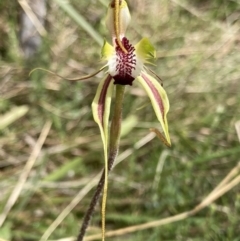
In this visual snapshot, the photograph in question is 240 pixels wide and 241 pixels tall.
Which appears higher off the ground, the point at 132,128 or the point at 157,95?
the point at 157,95

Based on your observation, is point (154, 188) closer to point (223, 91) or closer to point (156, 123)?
point (156, 123)

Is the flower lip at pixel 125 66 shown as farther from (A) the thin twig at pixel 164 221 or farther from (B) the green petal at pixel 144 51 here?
(A) the thin twig at pixel 164 221

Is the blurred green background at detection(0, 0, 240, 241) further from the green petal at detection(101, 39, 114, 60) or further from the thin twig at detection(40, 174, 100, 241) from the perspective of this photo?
the green petal at detection(101, 39, 114, 60)

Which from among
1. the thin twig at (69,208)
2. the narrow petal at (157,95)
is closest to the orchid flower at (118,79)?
the narrow petal at (157,95)

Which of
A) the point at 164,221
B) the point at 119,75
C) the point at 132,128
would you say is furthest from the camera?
the point at 132,128

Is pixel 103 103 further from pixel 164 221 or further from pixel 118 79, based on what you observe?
pixel 164 221

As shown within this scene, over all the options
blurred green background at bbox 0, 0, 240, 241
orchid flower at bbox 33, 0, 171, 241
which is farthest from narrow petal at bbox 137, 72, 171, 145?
blurred green background at bbox 0, 0, 240, 241

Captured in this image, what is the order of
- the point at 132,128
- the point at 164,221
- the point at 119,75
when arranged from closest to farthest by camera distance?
the point at 119,75, the point at 164,221, the point at 132,128

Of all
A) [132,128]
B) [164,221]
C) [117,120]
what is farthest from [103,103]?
[132,128]
